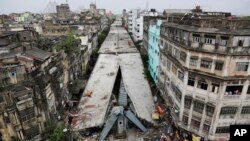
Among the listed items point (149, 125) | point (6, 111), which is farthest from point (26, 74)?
point (149, 125)

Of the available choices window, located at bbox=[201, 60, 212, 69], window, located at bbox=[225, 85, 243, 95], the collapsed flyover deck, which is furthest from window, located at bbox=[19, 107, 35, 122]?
window, located at bbox=[225, 85, 243, 95]

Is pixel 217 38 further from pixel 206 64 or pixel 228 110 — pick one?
pixel 228 110

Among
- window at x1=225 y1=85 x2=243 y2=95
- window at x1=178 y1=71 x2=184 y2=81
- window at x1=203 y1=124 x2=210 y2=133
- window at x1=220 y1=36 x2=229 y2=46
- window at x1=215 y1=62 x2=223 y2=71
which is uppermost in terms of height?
window at x1=220 y1=36 x2=229 y2=46

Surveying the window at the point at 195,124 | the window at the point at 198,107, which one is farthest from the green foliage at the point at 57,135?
the window at the point at 198,107

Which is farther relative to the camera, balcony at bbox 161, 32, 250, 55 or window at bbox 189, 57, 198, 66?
window at bbox 189, 57, 198, 66

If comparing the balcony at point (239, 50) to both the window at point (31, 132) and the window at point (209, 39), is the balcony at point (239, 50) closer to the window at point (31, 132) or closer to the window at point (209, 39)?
the window at point (209, 39)

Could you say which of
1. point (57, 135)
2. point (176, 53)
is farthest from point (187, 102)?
point (57, 135)

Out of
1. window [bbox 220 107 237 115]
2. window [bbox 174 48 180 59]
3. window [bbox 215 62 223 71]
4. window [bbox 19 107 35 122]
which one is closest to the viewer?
window [bbox 215 62 223 71]

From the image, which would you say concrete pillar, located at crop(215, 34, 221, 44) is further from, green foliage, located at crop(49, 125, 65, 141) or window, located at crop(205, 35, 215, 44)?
green foliage, located at crop(49, 125, 65, 141)

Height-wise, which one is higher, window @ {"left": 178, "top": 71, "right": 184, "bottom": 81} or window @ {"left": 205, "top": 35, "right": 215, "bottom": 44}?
window @ {"left": 205, "top": 35, "right": 215, "bottom": 44}
